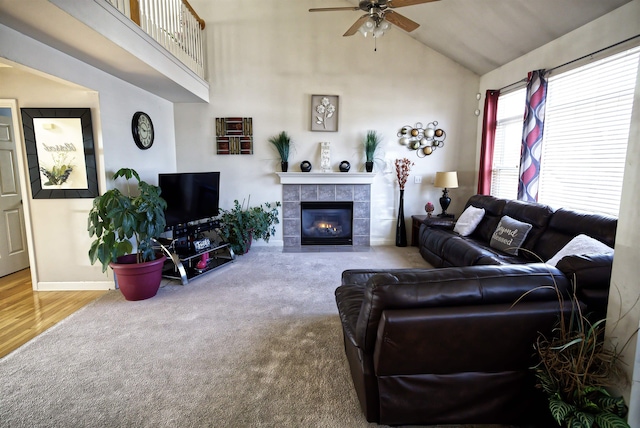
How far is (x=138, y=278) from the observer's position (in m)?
3.18

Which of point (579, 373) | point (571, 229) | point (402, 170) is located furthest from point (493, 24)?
point (579, 373)

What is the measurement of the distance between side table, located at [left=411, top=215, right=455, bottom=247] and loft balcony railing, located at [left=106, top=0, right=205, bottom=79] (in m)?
3.99

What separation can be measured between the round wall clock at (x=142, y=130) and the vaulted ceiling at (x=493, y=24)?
3.11 m

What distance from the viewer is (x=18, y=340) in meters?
2.54

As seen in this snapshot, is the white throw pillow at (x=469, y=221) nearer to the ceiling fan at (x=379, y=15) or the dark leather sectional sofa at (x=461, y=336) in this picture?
the ceiling fan at (x=379, y=15)

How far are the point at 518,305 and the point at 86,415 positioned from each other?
2.31 m

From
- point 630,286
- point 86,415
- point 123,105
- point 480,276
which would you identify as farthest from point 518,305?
point 123,105

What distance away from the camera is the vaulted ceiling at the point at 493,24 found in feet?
10.3

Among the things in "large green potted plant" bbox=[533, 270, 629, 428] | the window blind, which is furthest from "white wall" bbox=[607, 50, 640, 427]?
the window blind

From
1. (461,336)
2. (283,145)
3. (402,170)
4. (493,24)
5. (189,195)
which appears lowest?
(461,336)

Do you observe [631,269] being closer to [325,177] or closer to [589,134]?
[589,134]

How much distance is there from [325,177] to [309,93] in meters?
1.38

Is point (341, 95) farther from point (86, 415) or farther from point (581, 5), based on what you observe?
point (86, 415)

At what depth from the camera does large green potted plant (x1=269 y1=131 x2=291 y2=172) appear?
16.6ft
